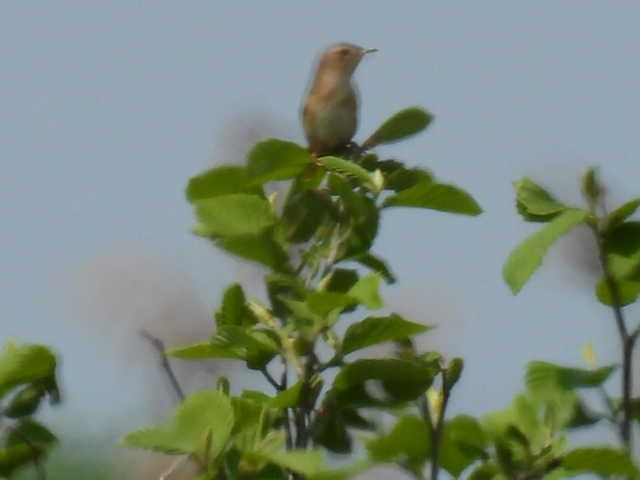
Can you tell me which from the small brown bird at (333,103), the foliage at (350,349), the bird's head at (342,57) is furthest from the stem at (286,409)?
the bird's head at (342,57)

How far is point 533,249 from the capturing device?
1.17 m

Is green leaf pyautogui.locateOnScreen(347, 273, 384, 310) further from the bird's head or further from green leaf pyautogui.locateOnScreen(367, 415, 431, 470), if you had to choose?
the bird's head

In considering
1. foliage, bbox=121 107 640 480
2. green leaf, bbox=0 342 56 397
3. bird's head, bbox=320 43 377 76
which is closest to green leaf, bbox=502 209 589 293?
foliage, bbox=121 107 640 480

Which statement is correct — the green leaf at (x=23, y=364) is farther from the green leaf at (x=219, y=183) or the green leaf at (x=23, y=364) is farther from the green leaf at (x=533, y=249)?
the green leaf at (x=533, y=249)

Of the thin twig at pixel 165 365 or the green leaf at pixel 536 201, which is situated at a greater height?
the green leaf at pixel 536 201

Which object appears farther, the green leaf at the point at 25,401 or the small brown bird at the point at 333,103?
the small brown bird at the point at 333,103

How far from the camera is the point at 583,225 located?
4.01 feet

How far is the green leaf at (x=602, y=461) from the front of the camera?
109 cm

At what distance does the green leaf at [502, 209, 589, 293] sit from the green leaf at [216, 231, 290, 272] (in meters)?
0.19

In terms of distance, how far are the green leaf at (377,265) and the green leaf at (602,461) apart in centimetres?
23

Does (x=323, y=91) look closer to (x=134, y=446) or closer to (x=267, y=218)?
(x=267, y=218)

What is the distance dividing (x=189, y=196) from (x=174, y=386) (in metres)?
0.17

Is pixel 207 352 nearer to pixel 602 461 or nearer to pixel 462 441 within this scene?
pixel 462 441

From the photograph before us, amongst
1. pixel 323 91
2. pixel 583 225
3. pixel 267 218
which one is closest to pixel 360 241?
pixel 267 218
